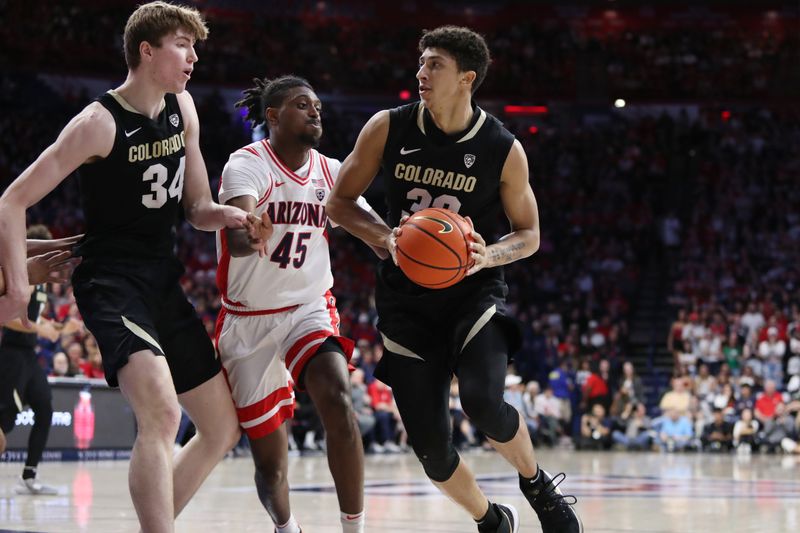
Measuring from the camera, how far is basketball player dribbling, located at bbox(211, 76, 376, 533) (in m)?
5.16

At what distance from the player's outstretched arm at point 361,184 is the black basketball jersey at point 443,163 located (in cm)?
5

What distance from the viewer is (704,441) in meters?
18.3

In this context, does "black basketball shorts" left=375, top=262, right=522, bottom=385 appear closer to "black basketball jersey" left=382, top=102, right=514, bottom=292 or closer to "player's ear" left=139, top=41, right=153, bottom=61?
"black basketball jersey" left=382, top=102, right=514, bottom=292

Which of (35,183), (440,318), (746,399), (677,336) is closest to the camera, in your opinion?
(35,183)

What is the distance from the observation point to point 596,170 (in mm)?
28594

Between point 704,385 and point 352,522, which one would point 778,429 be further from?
point 352,522

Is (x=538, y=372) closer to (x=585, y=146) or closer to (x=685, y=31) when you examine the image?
(x=585, y=146)

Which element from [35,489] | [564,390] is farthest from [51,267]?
[564,390]

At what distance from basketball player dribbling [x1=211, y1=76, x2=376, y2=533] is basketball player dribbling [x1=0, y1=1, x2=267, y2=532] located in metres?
0.44

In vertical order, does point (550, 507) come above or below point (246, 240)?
below

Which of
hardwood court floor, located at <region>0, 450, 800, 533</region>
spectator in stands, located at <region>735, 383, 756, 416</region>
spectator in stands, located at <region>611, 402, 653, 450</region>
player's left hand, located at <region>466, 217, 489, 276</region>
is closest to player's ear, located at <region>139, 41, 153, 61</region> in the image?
player's left hand, located at <region>466, 217, 489, 276</region>

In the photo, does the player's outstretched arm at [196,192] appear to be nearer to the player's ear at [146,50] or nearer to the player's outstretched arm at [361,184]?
the player's ear at [146,50]

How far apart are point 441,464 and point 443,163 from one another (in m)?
1.40

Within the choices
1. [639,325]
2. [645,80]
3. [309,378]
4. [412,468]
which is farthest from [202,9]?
[309,378]
